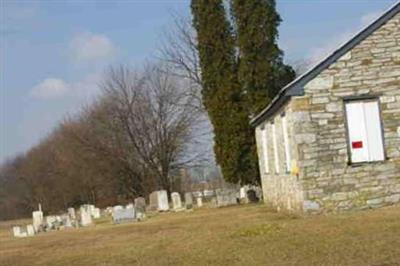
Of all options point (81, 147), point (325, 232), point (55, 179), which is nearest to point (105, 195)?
point (81, 147)

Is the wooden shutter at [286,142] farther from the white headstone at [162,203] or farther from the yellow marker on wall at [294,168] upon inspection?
the white headstone at [162,203]

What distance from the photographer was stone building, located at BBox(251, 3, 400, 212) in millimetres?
21500

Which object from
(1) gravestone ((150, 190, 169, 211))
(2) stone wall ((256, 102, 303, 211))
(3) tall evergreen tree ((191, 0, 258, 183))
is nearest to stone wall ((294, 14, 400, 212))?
(2) stone wall ((256, 102, 303, 211))

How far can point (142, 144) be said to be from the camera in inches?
2486

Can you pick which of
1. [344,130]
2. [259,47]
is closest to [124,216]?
[259,47]

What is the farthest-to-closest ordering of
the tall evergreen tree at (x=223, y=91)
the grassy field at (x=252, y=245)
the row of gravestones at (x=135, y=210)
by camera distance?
the tall evergreen tree at (x=223, y=91), the row of gravestones at (x=135, y=210), the grassy field at (x=252, y=245)

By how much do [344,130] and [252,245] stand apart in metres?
6.80

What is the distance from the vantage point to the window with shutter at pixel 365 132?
21.7m

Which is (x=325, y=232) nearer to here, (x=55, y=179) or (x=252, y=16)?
(x=252, y=16)

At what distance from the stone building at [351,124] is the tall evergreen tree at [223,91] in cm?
1394

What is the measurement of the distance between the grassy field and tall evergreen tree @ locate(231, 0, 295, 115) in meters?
11.4

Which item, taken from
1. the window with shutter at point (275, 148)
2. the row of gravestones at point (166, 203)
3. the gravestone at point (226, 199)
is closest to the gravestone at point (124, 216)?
the gravestone at point (226, 199)

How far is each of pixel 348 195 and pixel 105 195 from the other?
4794 centimetres

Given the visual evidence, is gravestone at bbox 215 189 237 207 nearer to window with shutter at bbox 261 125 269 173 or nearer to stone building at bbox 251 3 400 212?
window with shutter at bbox 261 125 269 173
